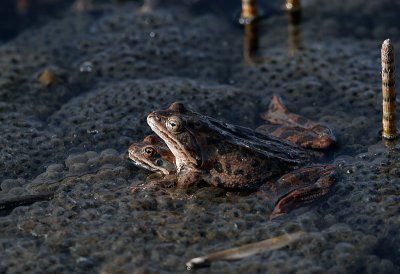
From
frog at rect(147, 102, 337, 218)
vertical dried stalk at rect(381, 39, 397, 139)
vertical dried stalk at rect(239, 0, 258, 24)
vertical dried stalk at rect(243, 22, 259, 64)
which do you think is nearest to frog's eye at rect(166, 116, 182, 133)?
frog at rect(147, 102, 337, 218)

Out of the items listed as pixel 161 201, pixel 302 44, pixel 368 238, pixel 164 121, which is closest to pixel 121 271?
pixel 161 201

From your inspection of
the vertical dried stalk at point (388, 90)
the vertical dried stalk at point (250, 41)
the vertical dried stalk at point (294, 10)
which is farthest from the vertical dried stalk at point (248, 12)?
the vertical dried stalk at point (388, 90)

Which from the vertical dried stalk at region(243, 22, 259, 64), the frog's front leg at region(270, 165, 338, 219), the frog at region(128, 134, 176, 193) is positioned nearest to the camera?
the frog's front leg at region(270, 165, 338, 219)

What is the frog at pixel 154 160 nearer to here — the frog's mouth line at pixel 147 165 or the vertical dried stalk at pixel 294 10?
the frog's mouth line at pixel 147 165

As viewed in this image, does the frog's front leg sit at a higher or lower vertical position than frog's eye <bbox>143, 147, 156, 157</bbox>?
lower

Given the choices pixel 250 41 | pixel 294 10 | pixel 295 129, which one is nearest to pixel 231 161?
pixel 295 129

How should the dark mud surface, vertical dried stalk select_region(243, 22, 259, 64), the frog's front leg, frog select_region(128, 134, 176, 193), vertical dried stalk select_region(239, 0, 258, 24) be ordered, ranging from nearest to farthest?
the dark mud surface, the frog's front leg, frog select_region(128, 134, 176, 193), vertical dried stalk select_region(243, 22, 259, 64), vertical dried stalk select_region(239, 0, 258, 24)

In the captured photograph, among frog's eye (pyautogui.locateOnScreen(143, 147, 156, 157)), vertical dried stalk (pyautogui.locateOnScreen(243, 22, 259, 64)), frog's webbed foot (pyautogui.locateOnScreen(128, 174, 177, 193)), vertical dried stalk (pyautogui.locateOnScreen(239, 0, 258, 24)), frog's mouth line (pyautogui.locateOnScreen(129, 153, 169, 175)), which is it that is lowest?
frog's webbed foot (pyautogui.locateOnScreen(128, 174, 177, 193))

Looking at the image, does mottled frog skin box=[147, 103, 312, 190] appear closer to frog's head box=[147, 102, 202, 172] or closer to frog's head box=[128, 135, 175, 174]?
frog's head box=[147, 102, 202, 172]

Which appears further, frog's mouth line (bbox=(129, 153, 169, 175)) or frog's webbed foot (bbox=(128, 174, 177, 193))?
frog's mouth line (bbox=(129, 153, 169, 175))
